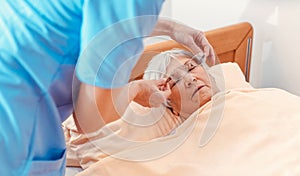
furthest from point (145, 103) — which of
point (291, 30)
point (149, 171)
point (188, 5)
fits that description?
point (188, 5)

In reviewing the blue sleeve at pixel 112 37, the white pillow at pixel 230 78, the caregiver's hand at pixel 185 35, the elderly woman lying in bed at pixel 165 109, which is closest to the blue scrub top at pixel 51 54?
the blue sleeve at pixel 112 37

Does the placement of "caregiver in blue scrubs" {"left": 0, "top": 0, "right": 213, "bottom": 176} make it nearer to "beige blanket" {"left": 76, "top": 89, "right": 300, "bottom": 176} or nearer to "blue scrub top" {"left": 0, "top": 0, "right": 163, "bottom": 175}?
"blue scrub top" {"left": 0, "top": 0, "right": 163, "bottom": 175}

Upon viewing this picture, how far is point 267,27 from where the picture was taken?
2082mm

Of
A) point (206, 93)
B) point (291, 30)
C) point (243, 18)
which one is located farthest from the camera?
point (243, 18)

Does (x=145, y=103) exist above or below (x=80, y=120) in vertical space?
below

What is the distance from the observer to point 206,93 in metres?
1.65

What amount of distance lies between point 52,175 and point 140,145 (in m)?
0.56

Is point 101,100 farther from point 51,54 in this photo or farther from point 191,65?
point 191,65

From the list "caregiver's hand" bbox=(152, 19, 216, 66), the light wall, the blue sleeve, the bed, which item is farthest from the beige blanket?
the blue sleeve

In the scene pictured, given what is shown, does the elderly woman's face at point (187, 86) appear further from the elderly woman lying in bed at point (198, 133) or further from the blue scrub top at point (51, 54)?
the blue scrub top at point (51, 54)

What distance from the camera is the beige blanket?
4.28 ft

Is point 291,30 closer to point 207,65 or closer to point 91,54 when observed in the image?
point 207,65

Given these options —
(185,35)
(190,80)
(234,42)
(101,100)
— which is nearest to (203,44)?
(185,35)

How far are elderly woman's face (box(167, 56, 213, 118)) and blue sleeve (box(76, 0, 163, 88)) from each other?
30.0 inches
